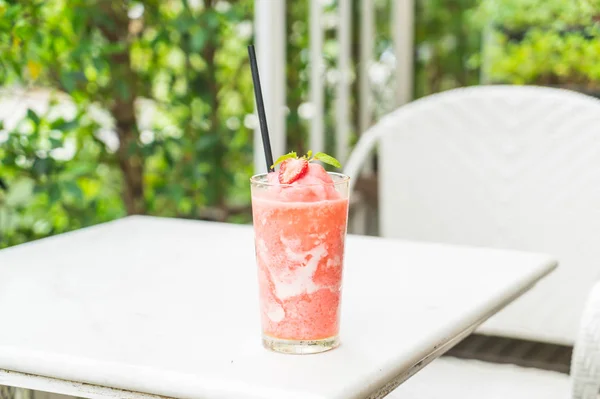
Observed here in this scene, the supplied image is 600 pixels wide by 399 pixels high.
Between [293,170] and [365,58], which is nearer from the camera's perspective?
[293,170]

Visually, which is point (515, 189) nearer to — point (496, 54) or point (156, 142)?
point (156, 142)

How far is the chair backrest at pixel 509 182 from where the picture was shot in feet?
5.52

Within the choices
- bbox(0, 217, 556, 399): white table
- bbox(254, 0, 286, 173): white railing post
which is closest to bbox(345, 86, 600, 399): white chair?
bbox(0, 217, 556, 399): white table

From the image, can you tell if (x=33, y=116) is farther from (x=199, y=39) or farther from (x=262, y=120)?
(x=262, y=120)

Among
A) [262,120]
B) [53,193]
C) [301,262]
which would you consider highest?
[262,120]

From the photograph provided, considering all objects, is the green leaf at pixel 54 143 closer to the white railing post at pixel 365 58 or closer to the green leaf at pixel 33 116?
the green leaf at pixel 33 116

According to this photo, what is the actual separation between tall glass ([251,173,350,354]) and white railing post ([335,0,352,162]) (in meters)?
2.14

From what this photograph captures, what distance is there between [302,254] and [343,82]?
221 centimetres

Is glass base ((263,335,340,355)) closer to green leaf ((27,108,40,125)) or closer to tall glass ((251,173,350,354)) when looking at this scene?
tall glass ((251,173,350,354))

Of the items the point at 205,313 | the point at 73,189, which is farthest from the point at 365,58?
the point at 205,313

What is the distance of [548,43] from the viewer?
2.76 metres

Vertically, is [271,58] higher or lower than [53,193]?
higher

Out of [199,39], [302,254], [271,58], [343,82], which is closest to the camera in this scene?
[302,254]

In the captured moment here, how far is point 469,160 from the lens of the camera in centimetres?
179
